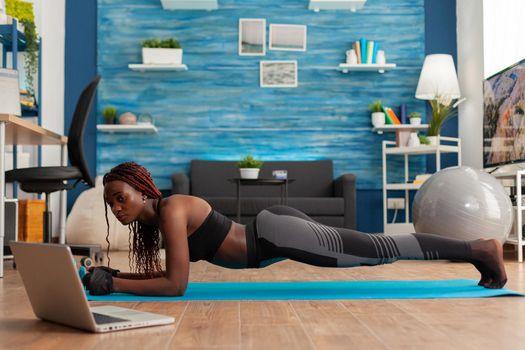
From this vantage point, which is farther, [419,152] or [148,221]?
[419,152]

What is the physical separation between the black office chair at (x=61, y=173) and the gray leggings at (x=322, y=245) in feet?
6.37

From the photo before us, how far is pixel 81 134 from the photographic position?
4406 mm

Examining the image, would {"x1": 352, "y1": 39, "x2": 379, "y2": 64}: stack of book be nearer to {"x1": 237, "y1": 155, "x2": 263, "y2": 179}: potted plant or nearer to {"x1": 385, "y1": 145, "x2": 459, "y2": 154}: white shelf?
{"x1": 385, "y1": 145, "x2": 459, "y2": 154}: white shelf

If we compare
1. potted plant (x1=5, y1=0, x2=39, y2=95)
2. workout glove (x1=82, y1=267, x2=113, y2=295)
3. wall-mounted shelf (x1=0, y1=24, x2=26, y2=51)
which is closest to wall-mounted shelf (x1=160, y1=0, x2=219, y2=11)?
potted plant (x1=5, y1=0, x2=39, y2=95)

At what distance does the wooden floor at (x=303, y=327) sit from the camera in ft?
5.62

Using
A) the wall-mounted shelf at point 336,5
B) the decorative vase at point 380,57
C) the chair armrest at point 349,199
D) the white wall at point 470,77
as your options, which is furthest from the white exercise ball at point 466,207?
the wall-mounted shelf at point 336,5

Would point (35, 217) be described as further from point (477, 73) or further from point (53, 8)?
point (477, 73)

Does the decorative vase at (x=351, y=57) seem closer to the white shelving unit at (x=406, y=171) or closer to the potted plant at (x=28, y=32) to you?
the white shelving unit at (x=406, y=171)

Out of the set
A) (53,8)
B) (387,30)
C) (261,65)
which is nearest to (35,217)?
(53,8)

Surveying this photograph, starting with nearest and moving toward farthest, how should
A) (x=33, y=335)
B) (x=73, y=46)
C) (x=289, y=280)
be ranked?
(x=33, y=335), (x=289, y=280), (x=73, y=46)

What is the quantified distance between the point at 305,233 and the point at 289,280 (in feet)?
3.39

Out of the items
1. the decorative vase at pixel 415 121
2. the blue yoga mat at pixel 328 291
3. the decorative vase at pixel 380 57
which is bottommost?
the blue yoga mat at pixel 328 291

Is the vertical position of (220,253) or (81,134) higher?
(81,134)

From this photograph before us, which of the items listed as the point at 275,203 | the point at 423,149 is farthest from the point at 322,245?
the point at 423,149
